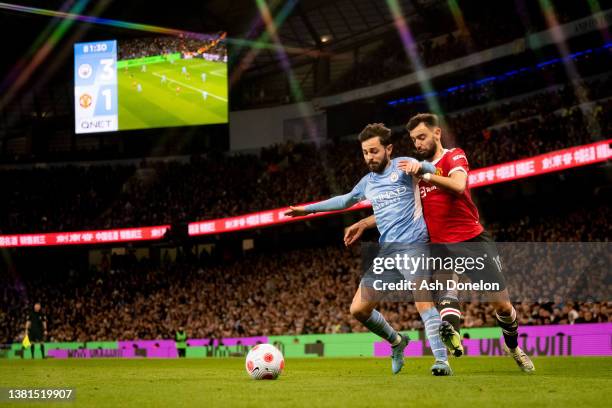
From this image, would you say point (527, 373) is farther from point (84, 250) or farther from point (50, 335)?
point (84, 250)

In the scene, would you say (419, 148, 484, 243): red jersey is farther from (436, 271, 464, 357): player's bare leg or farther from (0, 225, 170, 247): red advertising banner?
(0, 225, 170, 247): red advertising banner

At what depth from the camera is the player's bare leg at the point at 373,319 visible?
29.9ft

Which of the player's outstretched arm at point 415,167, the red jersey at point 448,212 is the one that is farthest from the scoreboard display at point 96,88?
the player's outstretched arm at point 415,167

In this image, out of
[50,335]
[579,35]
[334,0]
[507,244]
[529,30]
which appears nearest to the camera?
[507,244]

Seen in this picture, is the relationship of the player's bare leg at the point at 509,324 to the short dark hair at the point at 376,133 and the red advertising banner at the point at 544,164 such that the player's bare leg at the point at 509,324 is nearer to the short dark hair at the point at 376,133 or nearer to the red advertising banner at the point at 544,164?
the short dark hair at the point at 376,133

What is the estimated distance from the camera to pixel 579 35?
100ft

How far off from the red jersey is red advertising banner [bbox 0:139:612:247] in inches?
486

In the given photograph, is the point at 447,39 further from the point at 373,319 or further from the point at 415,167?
the point at 415,167

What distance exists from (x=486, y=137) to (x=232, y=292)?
1300 centimetres

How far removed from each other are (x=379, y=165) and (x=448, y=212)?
0.91 meters

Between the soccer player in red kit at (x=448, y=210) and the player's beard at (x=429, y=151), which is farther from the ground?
the player's beard at (x=429, y=151)

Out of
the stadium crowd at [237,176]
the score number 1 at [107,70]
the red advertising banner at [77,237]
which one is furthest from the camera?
the red advertising banner at [77,237]

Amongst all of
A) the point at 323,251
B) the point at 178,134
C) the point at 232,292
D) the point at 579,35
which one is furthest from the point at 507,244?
the point at 178,134

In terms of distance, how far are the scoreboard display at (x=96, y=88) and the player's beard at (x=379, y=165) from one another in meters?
30.7
